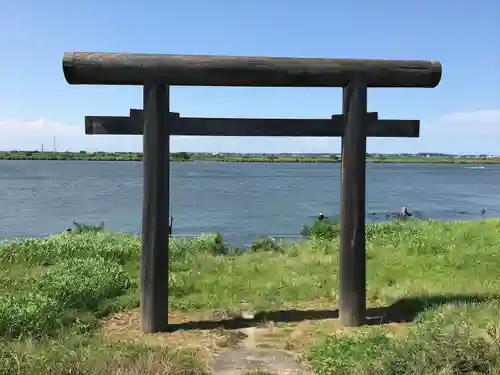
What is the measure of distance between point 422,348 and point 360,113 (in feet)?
10.4

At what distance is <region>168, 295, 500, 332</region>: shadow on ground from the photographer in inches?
255

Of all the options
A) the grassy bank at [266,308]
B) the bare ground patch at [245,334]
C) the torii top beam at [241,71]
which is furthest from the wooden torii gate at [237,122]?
the grassy bank at [266,308]

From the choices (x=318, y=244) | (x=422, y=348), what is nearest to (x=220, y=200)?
(x=318, y=244)

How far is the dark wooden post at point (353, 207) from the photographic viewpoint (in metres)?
6.49

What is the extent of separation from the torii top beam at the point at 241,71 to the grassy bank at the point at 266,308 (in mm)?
2977

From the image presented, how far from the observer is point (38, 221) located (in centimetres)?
2897

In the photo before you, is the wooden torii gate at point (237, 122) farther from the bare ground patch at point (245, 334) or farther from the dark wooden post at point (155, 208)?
the bare ground patch at point (245, 334)

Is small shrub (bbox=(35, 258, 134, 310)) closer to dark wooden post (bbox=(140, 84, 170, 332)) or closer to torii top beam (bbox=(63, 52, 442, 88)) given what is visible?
dark wooden post (bbox=(140, 84, 170, 332))

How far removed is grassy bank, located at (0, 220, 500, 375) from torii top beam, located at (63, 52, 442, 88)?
9.77 ft

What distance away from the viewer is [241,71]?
6.25 m

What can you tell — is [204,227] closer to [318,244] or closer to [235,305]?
[318,244]

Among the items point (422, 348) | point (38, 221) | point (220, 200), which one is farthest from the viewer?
point (220, 200)

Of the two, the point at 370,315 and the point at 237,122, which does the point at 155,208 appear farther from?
the point at 370,315

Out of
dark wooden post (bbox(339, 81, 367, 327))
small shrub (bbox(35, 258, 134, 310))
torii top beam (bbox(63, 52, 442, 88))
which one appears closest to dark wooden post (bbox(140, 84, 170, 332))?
torii top beam (bbox(63, 52, 442, 88))
